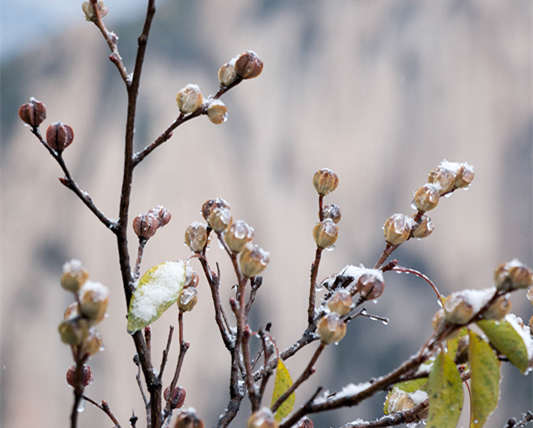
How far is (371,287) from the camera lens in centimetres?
27

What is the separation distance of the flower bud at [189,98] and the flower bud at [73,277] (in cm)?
12

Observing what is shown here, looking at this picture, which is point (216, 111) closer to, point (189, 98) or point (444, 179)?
point (189, 98)

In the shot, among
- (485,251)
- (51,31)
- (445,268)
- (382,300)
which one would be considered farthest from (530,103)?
(51,31)

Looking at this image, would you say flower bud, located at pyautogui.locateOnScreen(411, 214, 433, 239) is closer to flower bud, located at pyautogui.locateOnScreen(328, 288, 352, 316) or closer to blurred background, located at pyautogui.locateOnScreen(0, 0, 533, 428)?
flower bud, located at pyautogui.locateOnScreen(328, 288, 352, 316)

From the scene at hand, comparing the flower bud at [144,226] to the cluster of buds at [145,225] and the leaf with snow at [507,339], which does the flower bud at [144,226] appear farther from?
the leaf with snow at [507,339]

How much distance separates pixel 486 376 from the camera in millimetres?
223

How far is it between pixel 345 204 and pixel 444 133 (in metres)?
0.40

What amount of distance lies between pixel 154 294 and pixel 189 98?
4.3 inches

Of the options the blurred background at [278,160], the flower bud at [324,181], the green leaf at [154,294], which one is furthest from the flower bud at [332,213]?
the blurred background at [278,160]

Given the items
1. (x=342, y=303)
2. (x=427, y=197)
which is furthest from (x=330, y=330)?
(x=427, y=197)

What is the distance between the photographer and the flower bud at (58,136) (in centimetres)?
29

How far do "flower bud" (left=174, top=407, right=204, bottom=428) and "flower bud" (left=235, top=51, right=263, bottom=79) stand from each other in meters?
0.18

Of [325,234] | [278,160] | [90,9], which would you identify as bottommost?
[325,234]

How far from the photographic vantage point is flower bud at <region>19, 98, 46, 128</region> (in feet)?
0.95
